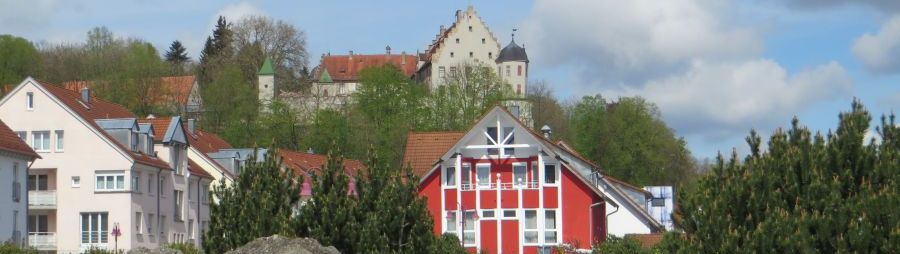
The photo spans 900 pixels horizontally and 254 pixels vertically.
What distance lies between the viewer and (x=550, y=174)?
59688 millimetres

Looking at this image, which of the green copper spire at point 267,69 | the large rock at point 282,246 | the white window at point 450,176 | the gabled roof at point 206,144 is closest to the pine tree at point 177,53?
the green copper spire at point 267,69

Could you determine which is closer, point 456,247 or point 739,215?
point 739,215

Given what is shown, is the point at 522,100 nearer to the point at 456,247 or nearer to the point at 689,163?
the point at 689,163

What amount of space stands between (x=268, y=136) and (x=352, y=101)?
17920mm

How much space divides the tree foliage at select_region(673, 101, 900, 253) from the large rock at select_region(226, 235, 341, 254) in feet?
22.6

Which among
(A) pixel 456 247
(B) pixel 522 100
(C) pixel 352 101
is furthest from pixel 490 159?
(C) pixel 352 101

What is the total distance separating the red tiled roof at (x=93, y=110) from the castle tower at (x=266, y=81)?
46109 millimetres

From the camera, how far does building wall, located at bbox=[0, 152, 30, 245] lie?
188 feet

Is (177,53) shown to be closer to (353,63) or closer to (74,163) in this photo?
(353,63)

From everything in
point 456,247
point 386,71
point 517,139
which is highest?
point 386,71

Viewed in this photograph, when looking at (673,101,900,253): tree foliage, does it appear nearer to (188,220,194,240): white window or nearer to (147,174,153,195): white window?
(147,174,153,195): white window

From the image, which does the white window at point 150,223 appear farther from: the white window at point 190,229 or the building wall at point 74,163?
the white window at point 190,229

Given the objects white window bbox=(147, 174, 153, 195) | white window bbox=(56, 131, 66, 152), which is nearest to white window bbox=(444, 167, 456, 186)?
white window bbox=(147, 174, 153, 195)

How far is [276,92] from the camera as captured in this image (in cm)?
12519
